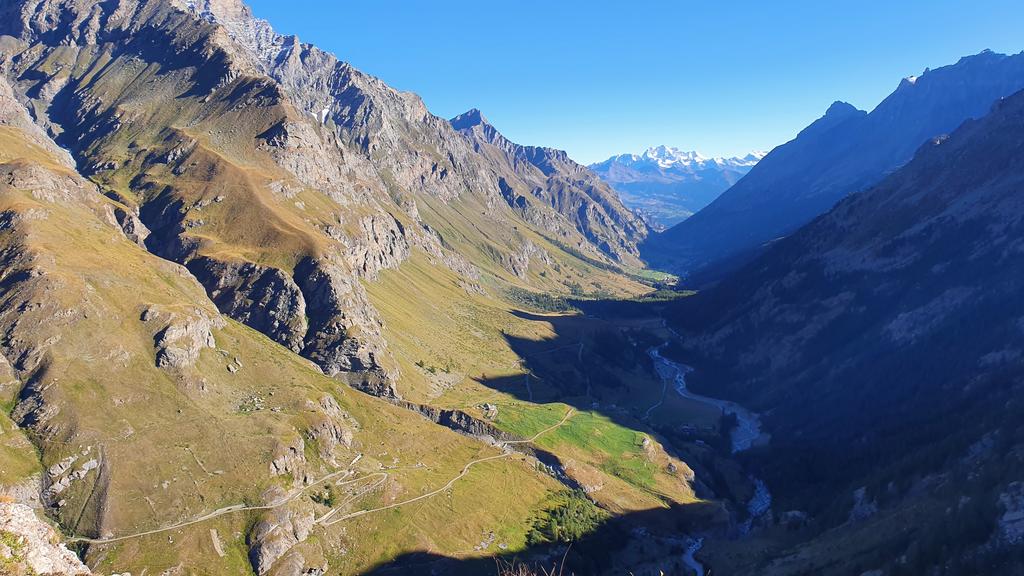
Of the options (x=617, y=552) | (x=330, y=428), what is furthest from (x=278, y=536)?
(x=617, y=552)

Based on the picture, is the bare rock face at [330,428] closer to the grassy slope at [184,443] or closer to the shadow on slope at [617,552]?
the grassy slope at [184,443]

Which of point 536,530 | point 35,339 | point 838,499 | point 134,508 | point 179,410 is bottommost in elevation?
point 536,530

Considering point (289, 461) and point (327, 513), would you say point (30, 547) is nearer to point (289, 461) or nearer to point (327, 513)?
point (327, 513)

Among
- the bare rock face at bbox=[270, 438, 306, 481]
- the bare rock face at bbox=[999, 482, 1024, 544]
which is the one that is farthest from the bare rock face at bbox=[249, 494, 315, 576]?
the bare rock face at bbox=[999, 482, 1024, 544]

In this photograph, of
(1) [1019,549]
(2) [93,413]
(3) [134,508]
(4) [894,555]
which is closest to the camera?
(1) [1019,549]

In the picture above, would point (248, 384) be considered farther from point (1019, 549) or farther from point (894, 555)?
point (1019, 549)

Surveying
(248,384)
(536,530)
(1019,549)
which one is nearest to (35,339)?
(248,384)

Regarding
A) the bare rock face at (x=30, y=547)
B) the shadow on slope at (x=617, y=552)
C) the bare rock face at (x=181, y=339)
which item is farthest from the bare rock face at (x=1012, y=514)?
the bare rock face at (x=181, y=339)
